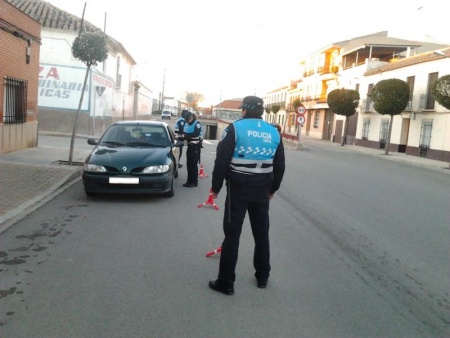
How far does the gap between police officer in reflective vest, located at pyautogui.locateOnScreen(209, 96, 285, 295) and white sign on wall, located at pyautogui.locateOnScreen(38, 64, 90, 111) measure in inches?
877

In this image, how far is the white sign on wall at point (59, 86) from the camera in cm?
2466

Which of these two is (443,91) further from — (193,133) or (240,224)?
(240,224)

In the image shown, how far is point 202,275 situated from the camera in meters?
4.58

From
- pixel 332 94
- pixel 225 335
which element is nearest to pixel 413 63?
pixel 332 94

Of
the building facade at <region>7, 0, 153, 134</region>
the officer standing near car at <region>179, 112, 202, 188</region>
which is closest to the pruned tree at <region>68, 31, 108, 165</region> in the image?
the officer standing near car at <region>179, 112, 202, 188</region>

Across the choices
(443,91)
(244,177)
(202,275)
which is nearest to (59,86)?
(443,91)

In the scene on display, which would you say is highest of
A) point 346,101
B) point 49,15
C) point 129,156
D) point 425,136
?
point 49,15

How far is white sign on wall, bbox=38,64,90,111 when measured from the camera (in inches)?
971

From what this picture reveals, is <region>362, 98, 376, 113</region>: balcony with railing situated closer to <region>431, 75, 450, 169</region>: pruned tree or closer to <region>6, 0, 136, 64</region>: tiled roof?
<region>431, 75, 450, 169</region>: pruned tree

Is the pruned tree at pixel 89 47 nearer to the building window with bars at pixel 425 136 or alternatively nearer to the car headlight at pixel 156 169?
the car headlight at pixel 156 169

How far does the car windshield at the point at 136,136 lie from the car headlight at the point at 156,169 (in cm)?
109

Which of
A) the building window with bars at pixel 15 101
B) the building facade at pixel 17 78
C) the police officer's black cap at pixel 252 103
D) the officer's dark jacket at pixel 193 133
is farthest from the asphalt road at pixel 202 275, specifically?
the building window with bars at pixel 15 101

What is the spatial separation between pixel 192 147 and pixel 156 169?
2603 millimetres

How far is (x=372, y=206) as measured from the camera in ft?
30.6
